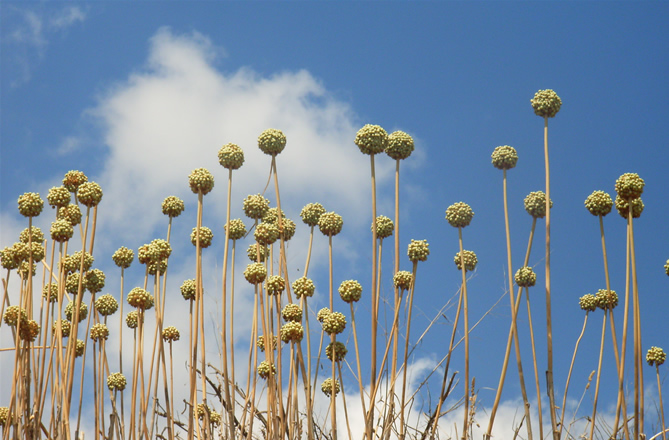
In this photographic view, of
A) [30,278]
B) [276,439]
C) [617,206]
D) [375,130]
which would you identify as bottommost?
[276,439]

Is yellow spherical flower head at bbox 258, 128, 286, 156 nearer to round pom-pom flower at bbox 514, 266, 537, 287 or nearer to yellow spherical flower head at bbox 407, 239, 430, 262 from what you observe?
yellow spherical flower head at bbox 407, 239, 430, 262

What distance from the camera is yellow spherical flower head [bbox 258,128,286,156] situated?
3.21 metres

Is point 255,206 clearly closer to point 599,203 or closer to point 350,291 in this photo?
point 350,291

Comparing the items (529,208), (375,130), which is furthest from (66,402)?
(529,208)

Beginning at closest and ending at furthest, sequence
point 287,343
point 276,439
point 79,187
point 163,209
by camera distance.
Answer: point 276,439 → point 287,343 → point 79,187 → point 163,209

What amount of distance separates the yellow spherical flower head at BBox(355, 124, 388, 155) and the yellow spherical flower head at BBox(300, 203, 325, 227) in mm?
541

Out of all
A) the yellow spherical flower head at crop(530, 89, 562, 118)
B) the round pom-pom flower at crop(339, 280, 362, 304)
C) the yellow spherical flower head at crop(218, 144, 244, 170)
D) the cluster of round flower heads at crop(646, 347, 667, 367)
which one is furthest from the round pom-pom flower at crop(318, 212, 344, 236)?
the cluster of round flower heads at crop(646, 347, 667, 367)

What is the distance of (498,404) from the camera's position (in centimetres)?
309

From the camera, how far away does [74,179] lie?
3.50 meters

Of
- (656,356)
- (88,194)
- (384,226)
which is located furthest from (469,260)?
(88,194)

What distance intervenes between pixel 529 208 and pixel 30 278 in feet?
8.00

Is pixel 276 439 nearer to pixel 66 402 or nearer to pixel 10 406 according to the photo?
pixel 66 402

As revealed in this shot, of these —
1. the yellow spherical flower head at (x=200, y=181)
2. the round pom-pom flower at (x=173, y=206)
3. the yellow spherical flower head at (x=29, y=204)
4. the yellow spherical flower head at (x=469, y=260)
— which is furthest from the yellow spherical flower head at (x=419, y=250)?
the yellow spherical flower head at (x=29, y=204)

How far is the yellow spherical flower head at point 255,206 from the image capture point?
11.4ft
